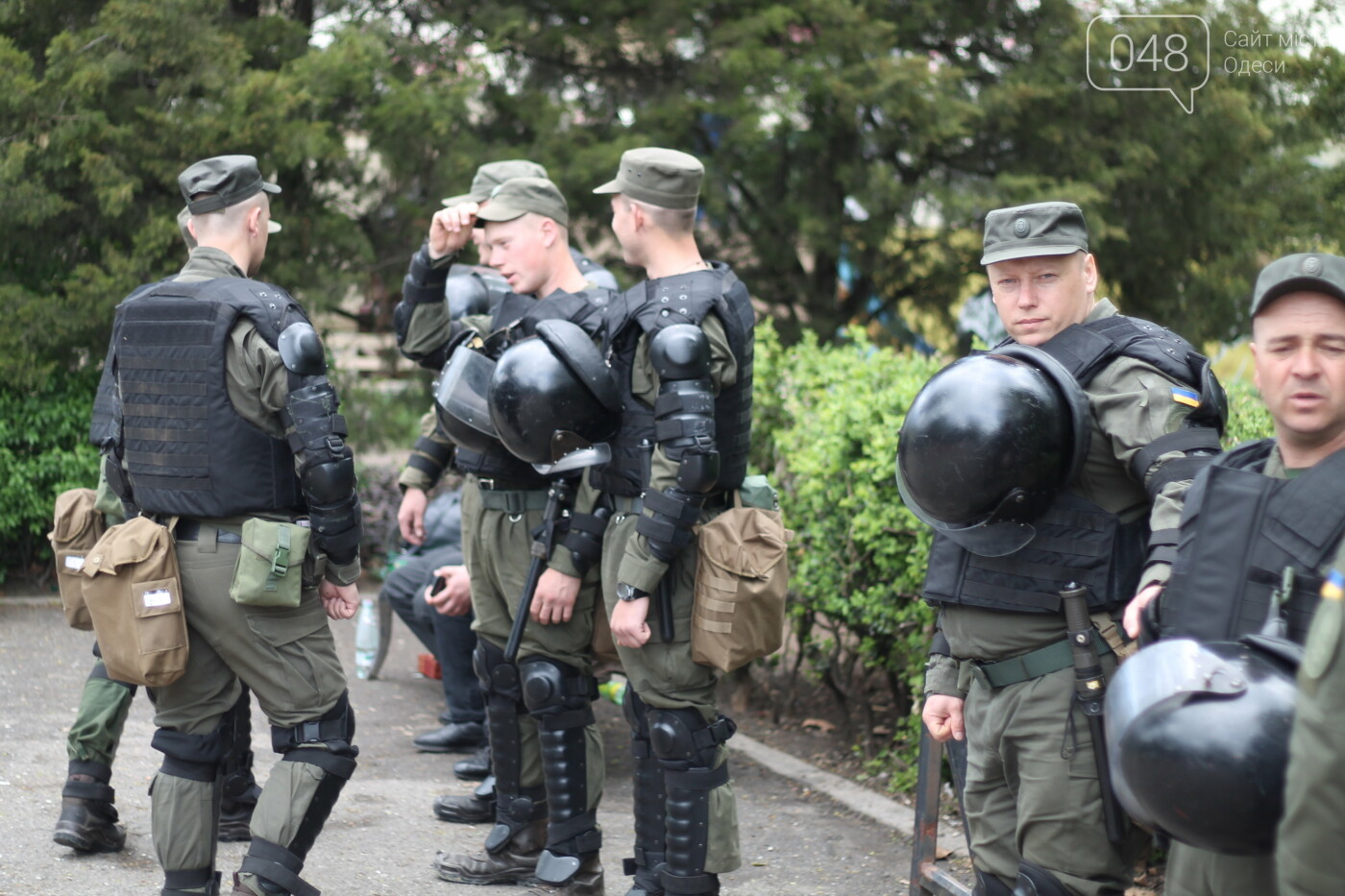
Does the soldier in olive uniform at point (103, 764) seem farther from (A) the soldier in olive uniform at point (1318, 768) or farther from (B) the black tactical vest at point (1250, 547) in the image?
(A) the soldier in olive uniform at point (1318, 768)

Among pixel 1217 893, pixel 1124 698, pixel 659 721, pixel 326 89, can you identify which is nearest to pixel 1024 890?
pixel 1217 893

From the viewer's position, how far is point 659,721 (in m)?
4.02

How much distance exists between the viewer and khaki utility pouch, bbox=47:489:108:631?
15.8 feet

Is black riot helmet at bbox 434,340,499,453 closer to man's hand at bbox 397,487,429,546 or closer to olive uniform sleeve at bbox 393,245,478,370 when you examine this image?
olive uniform sleeve at bbox 393,245,478,370

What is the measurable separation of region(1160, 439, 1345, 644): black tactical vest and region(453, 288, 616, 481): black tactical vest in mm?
2379

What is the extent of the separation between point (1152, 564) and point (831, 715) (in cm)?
398

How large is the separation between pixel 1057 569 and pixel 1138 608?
0.37 m

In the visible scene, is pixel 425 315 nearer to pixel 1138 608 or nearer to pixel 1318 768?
pixel 1138 608

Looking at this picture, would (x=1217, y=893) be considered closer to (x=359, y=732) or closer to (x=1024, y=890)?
(x=1024, y=890)

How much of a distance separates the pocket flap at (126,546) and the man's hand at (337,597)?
48 cm

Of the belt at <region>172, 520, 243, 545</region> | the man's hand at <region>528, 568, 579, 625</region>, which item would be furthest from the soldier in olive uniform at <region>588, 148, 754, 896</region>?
the belt at <region>172, 520, 243, 545</region>

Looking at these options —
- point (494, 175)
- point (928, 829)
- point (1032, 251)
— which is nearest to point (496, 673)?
point (928, 829)

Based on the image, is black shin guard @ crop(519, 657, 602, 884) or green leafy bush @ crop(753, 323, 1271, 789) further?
green leafy bush @ crop(753, 323, 1271, 789)

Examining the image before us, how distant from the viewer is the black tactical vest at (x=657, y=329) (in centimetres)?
395
